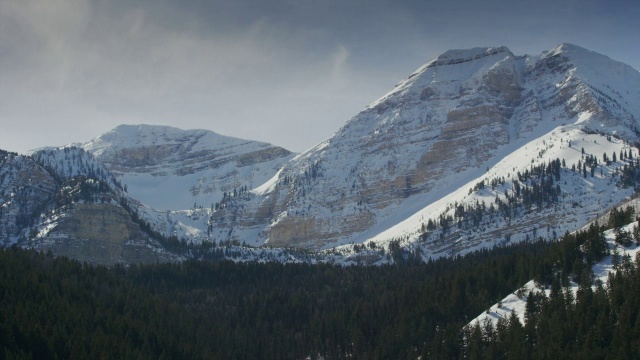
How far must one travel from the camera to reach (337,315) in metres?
147

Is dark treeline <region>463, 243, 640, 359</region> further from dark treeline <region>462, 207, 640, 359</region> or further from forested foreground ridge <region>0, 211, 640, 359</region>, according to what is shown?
forested foreground ridge <region>0, 211, 640, 359</region>

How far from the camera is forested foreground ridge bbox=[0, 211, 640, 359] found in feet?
321

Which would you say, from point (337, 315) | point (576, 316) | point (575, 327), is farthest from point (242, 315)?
point (575, 327)

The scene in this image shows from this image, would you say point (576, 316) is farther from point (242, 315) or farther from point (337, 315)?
point (242, 315)

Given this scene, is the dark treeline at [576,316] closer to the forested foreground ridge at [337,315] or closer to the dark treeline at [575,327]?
the dark treeline at [575,327]

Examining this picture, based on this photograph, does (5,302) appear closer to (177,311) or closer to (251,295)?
(177,311)

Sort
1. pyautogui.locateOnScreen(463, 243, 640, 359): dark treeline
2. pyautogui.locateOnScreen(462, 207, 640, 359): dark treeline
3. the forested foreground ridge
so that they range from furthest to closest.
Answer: the forested foreground ridge
pyautogui.locateOnScreen(462, 207, 640, 359): dark treeline
pyautogui.locateOnScreen(463, 243, 640, 359): dark treeline

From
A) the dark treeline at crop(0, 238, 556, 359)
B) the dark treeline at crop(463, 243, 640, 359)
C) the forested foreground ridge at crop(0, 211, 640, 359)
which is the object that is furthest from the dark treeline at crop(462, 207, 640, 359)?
the dark treeline at crop(0, 238, 556, 359)

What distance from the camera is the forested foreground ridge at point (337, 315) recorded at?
97.9m

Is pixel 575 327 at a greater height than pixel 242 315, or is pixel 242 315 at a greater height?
pixel 575 327

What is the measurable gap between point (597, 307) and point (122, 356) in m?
65.4

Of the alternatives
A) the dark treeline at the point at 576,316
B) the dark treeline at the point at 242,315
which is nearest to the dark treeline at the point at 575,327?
the dark treeline at the point at 576,316

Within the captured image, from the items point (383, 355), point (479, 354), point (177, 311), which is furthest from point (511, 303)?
point (177, 311)

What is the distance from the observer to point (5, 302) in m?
115
